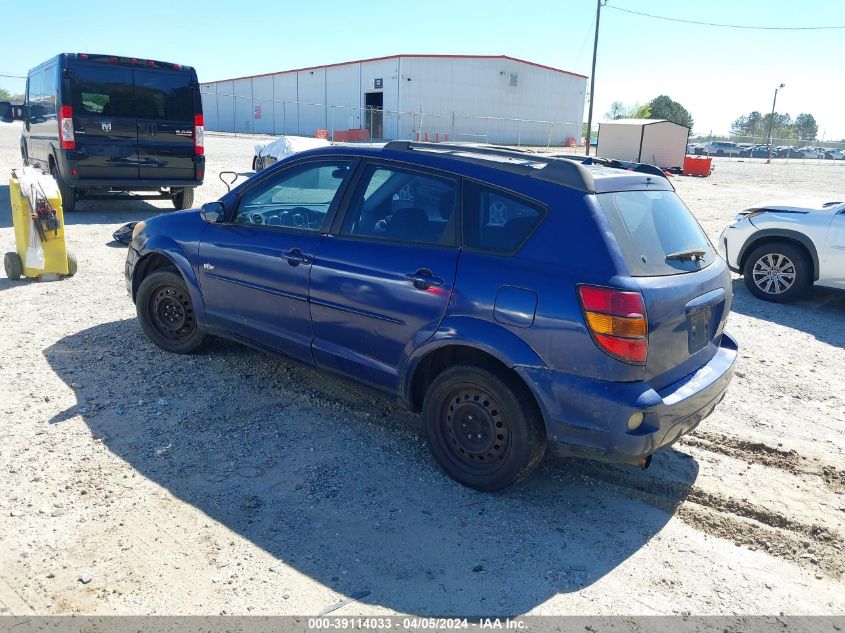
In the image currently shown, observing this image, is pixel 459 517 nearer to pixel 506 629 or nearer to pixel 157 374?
pixel 506 629

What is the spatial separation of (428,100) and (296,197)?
44.9 m

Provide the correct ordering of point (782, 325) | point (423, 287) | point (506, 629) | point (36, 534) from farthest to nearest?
point (782, 325) → point (423, 287) → point (36, 534) → point (506, 629)

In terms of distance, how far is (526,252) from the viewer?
3.32 m

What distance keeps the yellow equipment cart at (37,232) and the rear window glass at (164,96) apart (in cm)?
373

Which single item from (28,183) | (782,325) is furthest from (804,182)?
(28,183)

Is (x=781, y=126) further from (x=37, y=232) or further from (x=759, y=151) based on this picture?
(x=37, y=232)

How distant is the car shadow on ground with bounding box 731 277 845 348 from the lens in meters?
6.97

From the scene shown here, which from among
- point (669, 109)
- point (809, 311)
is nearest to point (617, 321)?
point (809, 311)

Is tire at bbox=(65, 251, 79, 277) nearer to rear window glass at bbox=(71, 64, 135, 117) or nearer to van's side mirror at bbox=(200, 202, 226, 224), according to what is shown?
van's side mirror at bbox=(200, 202, 226, 224)

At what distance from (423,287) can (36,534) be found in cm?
221

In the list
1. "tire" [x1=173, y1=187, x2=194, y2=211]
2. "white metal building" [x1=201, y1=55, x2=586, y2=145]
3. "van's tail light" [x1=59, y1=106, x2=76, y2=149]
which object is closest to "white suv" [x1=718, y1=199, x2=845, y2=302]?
"tire" [x1=173, y1=187, x2=194, y2=211]

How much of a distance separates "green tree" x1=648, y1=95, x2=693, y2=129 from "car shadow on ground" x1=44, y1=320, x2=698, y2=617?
3253 inches

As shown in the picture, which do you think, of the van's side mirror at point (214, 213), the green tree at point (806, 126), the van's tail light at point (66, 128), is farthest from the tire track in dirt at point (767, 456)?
the green tree at point (806, 126)

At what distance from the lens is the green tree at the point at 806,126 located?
367 ft
